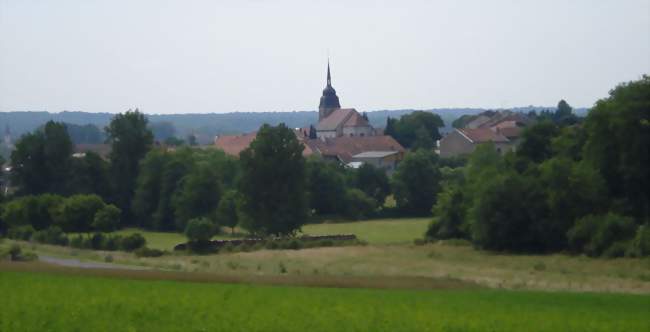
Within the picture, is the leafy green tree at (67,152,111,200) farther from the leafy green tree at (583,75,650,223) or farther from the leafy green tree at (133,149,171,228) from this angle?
the leafy green tree at (583,75,650,223)

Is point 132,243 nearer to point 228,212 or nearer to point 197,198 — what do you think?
point 228,212

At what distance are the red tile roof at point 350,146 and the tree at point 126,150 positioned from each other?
191 ft

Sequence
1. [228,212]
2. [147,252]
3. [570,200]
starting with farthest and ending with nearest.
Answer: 1. [228,212]
2. [147,252]
3. [570,200]

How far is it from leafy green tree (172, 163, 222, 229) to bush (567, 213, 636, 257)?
3484 cm

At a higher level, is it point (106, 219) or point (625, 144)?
point (625, 144)

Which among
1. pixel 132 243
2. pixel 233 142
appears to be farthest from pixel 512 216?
pixel 233 142

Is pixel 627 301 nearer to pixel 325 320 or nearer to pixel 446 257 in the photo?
pixel 325 320

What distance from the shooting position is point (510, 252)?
202 feet

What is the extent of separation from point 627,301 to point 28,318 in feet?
62.3

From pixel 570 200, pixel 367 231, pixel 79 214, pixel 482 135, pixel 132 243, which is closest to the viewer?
pixel 570 200

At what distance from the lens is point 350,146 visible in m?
170

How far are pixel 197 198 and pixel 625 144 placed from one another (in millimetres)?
36544

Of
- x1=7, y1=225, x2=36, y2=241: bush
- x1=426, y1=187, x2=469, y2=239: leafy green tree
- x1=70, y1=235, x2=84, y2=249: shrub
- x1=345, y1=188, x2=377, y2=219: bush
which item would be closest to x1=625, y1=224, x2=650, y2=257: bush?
x1=426, y1=187, x2=469, y2=239: leafy green tree

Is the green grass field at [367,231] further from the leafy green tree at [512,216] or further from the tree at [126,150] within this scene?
the leafy green tree at [512,216]
